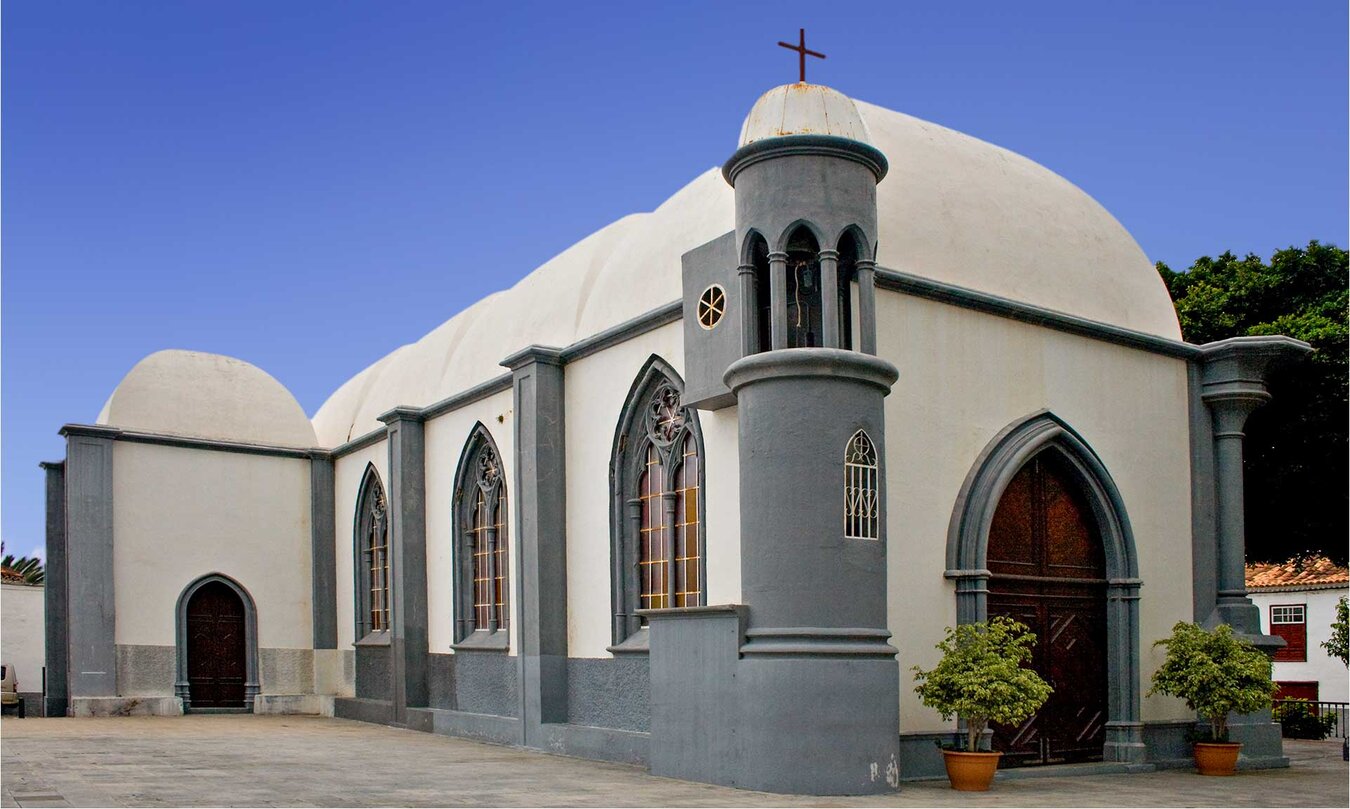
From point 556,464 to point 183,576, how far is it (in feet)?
30.8

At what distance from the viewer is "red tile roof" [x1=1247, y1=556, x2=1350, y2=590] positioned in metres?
30.5

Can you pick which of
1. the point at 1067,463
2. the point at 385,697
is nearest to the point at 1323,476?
the point at 1067,463

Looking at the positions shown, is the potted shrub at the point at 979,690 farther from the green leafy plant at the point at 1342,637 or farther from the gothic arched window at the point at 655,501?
the green leafy plant at the point at 1342,637

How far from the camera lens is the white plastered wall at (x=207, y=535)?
73.8 feet

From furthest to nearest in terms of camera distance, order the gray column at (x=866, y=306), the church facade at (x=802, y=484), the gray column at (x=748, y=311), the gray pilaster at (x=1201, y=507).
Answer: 1. the gray pilaster at (x=1201, y=507)
2. the gray column at (x=748, y=311)
3. the gray column at (x=866, y=306)
4. the church facade at (x=802, y=484)

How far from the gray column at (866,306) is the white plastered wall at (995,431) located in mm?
547

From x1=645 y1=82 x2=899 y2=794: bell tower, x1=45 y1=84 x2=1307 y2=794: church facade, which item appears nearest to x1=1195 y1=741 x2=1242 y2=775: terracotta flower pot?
x1=45 y1=84 x2=1307 y2=794: church facade

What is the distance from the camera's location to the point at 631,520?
1580 cm

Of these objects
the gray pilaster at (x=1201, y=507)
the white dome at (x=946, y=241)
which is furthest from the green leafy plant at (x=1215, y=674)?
the white dome at (x=946, y=241)

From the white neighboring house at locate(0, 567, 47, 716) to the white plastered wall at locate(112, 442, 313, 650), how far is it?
9231 millimetres

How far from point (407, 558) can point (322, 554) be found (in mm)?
4260

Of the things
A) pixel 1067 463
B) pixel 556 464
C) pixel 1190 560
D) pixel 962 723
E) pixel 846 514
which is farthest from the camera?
pixel 556 464

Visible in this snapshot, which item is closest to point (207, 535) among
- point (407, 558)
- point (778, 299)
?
point (407, 558)

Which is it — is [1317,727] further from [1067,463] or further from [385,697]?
[385,697]
